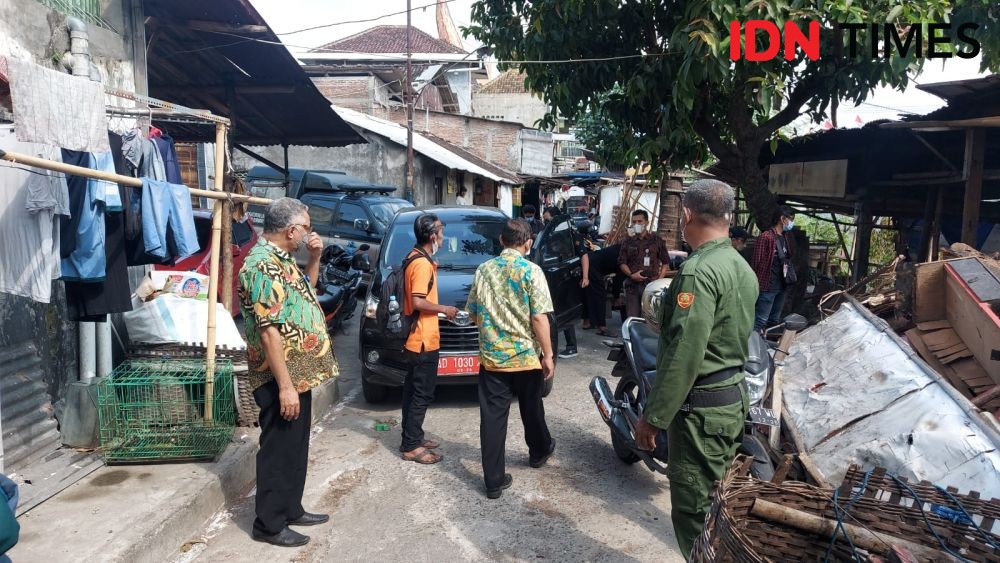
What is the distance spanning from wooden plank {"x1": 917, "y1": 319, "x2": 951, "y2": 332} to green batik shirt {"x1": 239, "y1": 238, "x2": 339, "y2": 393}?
481cm

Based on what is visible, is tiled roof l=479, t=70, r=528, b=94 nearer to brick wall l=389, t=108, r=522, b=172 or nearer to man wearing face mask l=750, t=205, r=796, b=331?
brick wall l=389, t=108, r=522, b=172

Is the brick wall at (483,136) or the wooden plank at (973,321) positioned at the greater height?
the brick wall at (483,136)

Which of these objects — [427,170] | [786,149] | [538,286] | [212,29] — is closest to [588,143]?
[427,170]

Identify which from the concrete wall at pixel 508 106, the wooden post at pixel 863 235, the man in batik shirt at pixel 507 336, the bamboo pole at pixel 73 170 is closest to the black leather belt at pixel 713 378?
the man in batik shirt at pixel 507 336

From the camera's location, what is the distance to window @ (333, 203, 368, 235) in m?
12.6

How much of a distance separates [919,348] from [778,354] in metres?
1.15

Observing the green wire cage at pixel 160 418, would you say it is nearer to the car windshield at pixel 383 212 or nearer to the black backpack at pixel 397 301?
the black backpack at pixel 397 301

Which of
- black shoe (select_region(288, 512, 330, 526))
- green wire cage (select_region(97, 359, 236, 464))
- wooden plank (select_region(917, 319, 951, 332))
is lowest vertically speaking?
black shoe (select_region(288, 512, 330, 526))

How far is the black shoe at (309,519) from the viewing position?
3965 mm

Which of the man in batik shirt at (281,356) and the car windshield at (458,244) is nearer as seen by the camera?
the man in batik shirt at (281,356)

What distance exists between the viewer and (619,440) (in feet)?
15.6

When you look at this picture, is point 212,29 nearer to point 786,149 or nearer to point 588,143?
point 786,149

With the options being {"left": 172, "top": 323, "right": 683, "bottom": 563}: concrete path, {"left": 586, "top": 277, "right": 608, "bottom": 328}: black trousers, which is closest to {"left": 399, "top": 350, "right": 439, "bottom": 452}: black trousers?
{"left": 172, "top": 323, "right": 683, "bottom": 563}: concrete path

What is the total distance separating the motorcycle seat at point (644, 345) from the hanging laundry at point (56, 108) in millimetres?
3456
